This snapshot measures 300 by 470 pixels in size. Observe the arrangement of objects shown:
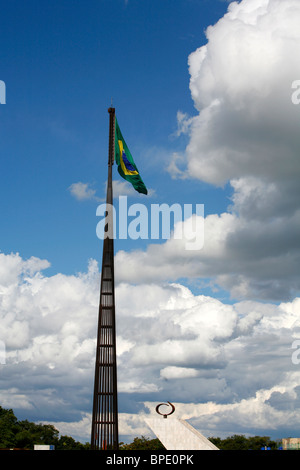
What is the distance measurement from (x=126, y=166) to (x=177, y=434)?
50.1 ft

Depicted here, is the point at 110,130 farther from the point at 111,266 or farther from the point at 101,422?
the point at 101,422

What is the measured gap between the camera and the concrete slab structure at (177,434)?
2381 cm

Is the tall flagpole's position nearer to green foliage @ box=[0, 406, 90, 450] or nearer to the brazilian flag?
the brazilian flag

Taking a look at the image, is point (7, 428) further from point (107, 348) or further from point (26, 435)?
point (107, 348)

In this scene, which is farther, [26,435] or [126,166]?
[26,435]

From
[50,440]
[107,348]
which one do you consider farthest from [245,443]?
[107,348]

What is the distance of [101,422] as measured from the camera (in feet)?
97.5

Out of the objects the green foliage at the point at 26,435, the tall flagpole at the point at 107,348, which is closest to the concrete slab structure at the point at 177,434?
the tall flagpole at the point at 107,348

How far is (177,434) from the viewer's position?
80.4 feet

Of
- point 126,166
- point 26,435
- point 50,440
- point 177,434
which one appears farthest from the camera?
point 50,440

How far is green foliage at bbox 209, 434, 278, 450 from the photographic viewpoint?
251 ft

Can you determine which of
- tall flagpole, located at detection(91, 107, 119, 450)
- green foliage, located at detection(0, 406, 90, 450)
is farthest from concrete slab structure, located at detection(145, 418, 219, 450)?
green foliage, located at detection(0, 406, 90, 450)

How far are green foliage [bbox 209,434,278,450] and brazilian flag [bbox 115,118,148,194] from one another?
53.6m

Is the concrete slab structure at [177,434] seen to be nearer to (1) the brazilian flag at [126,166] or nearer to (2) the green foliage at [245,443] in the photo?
(1) the brazilian flag at [126,166]
